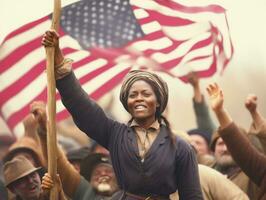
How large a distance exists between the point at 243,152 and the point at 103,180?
907mm

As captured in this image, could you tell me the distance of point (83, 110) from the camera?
2898 millimetres

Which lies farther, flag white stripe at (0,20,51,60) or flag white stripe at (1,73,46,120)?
flag white stripe at (0,20,51,60)

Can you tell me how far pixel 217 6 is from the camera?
6.00 m

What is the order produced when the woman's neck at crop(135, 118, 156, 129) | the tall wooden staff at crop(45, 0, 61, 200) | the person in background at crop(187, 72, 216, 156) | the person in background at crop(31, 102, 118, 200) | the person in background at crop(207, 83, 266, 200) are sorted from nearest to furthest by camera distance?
the tall wooden staff at crop(45, 0, 61, 200) → the woman's neck at crop(135, 118, 156, 129) → the person in background at crop(207, 83, 266, 200) → the person in background at crop(31, 102, 118, 200) → the person in background at crop(187, 72, 216, 156)

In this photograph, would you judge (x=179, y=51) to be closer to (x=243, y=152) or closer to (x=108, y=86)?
(x=108, y=86)

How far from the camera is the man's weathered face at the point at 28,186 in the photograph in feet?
14.8

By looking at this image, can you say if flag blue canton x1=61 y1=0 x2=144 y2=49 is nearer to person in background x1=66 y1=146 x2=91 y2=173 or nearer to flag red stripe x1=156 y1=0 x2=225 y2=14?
flag red stripe x1=156 y1=0 x2=225 y2=14

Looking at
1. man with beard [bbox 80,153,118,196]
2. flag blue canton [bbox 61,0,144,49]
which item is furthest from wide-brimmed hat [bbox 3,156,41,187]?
flag blue canton [bbox 61,0,144,49]

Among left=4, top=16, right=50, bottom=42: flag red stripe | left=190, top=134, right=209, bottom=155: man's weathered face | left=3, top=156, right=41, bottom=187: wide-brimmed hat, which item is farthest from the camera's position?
left=4, top=16, right=50, bottom=42: flag red stripe

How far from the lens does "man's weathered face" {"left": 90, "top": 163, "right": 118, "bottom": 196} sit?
4.50 metres

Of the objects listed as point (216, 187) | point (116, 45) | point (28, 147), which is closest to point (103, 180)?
point (216, 187)

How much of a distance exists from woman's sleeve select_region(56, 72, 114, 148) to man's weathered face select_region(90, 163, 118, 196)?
1.55m

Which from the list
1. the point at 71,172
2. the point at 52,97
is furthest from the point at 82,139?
the point at 52,97

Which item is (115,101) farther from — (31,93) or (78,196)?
(78,196)
